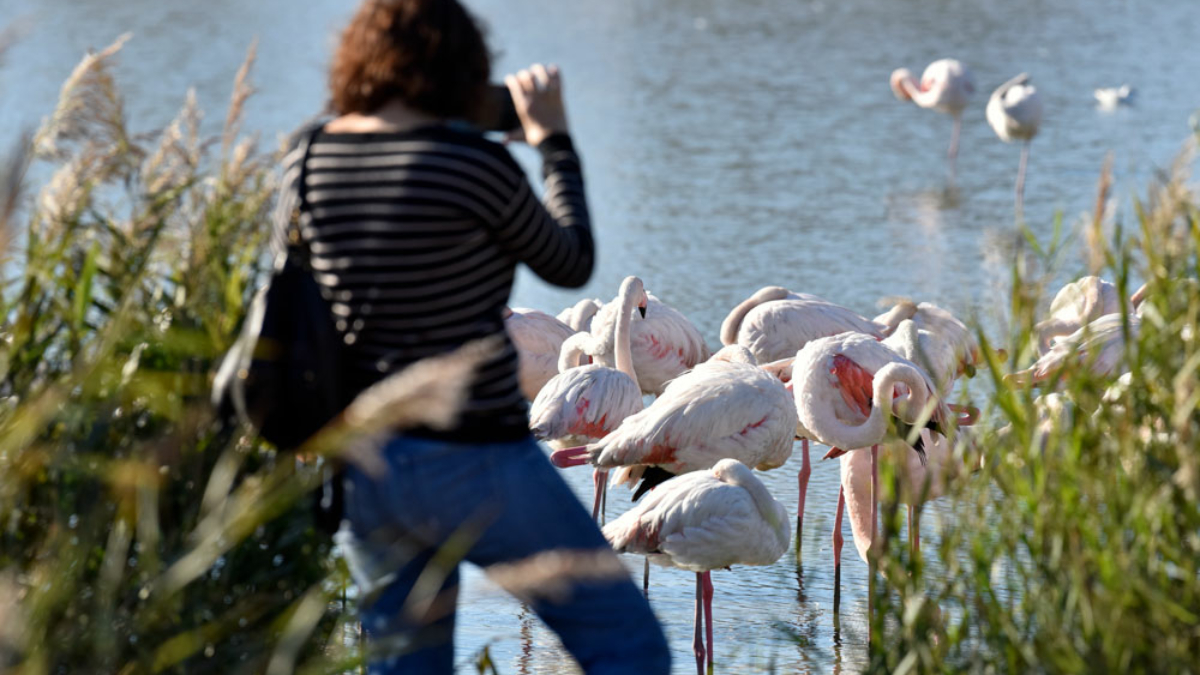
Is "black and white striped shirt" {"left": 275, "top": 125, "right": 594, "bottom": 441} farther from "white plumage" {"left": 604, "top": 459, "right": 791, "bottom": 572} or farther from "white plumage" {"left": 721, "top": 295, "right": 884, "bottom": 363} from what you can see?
"white plumage" {"left": 721, "top": 295, "right": 884, "bottom": 363}

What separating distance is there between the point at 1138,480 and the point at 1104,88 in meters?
13.9

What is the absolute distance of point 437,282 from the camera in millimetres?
2416

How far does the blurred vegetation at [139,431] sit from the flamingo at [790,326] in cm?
376

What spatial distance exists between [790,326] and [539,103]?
403 centimetres

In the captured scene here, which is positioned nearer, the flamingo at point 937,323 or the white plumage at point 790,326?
the flamingo at point 937,323

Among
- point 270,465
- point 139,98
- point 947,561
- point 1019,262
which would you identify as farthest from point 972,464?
point 139,98

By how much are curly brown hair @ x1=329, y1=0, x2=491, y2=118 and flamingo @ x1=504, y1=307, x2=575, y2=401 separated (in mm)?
3900

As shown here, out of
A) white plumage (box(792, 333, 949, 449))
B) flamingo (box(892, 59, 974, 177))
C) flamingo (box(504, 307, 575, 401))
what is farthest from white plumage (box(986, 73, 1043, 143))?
white plumage (box(792, 333, 949, 449))

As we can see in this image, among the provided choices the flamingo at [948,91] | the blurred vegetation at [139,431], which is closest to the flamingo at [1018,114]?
the flamingo at [948,91]

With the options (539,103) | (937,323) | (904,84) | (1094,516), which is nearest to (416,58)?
(539,103)

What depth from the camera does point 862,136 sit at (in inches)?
520

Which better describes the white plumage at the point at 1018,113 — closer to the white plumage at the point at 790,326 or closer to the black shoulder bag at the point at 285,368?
the white plumage at the point at 790,326

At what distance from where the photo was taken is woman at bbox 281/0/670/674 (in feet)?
7.80

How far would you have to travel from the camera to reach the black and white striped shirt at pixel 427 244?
7.75 ft
